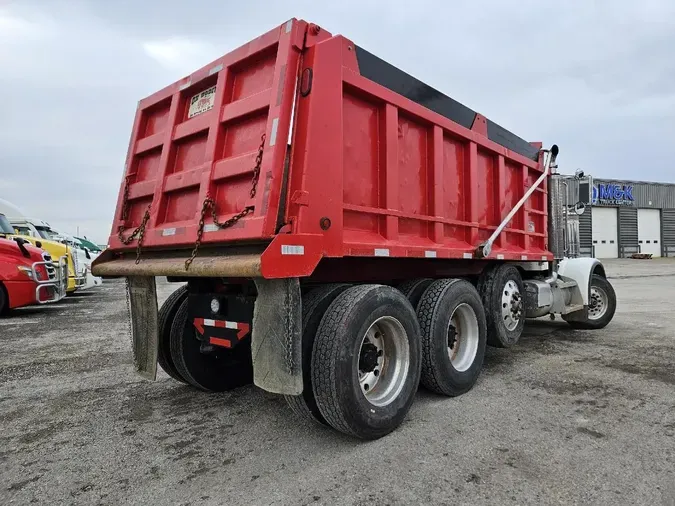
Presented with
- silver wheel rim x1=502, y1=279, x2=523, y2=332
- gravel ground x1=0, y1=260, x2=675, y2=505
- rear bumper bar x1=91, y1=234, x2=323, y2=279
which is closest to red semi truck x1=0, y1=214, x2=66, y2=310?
gravel ground x1=0, y1=260, x2=675, y2=505

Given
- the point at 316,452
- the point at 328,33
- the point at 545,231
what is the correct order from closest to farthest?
1. the point at 316,452
2. the point at 328,33
3. the point at 545,231

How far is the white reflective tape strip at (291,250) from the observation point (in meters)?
2.89

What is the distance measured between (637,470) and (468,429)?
1.09 metres

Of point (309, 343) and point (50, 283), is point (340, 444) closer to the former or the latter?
point (309, 343)

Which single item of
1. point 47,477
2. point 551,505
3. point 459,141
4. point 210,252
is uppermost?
point 459,141

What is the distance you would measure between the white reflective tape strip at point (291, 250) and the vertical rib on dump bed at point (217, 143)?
176mm

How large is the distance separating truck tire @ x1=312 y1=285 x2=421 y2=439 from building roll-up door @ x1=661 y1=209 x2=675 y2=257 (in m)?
50.6

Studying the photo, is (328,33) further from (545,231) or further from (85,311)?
(85,311)

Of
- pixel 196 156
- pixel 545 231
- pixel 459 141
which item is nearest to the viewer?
pixel 196 156

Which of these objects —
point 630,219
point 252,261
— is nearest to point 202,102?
point 252,261

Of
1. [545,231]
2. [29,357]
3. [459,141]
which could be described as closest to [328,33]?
[459,141]

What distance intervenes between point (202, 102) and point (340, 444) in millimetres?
3018

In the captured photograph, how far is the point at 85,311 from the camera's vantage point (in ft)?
38.5

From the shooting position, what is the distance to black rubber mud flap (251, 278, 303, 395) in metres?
2.99
